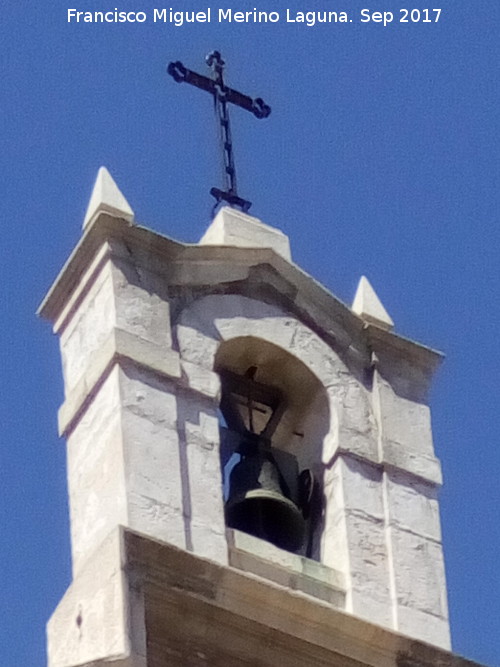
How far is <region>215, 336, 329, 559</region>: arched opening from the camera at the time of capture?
1797cm

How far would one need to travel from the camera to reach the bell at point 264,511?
17.9m

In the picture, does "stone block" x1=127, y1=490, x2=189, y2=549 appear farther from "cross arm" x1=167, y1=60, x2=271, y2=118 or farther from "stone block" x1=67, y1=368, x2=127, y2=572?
"cross arm" x1=167, y1=60, x2=271, y2=118

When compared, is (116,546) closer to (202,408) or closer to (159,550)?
(159,550)

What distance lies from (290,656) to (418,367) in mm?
3019

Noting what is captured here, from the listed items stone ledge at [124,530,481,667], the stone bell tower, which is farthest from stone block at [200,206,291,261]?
stone ledge at [124,530,481,667]

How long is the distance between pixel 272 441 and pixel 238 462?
0.50 metres

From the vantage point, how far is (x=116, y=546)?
16219mm

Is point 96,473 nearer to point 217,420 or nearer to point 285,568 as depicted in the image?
point 217,420

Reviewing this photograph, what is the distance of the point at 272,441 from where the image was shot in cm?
1875

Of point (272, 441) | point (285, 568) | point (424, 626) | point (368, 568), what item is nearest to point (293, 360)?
point (272, 441)

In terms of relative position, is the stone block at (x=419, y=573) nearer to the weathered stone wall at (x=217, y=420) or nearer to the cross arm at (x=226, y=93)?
the weathered stone wall at (x=217, y=420)

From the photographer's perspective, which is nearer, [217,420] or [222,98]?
[217,420]

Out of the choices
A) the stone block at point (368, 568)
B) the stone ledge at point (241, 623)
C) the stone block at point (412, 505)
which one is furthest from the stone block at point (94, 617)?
the stone block at point (412, 505)

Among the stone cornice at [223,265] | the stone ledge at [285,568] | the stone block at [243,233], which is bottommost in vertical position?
the stone ledge at [285,568]
